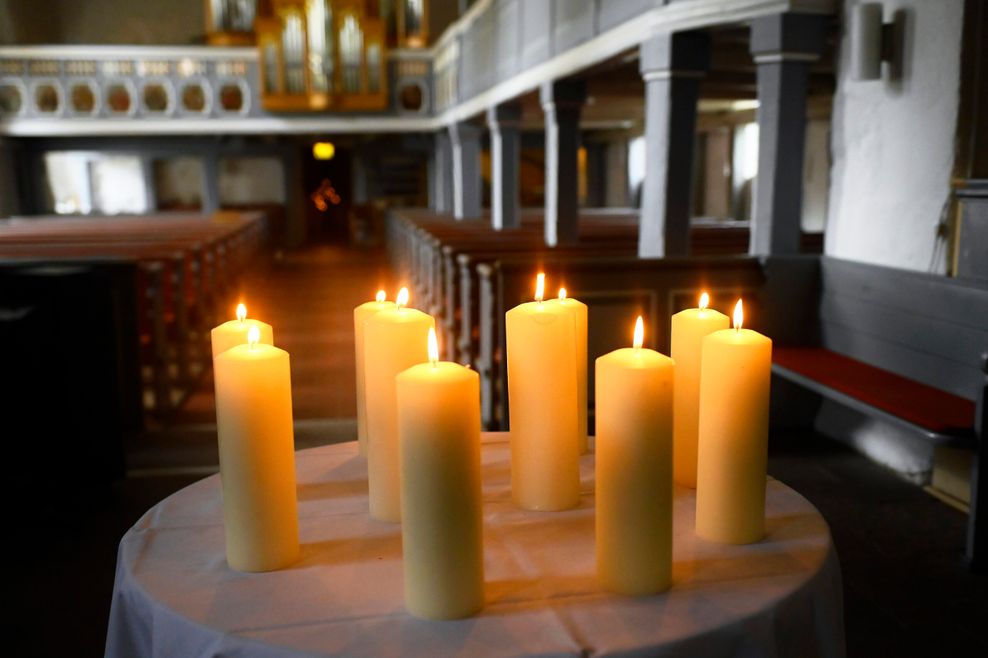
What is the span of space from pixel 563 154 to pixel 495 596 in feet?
24.9

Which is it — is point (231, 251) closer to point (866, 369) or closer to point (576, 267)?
point (576, 267)

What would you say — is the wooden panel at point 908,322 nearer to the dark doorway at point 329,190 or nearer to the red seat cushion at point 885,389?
the red seat cushion at point 885,389

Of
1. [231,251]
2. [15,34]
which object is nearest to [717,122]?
[231,251]

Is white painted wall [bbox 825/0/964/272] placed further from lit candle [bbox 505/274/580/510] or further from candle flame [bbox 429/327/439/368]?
candle flame [bbox 429/327/439/368]

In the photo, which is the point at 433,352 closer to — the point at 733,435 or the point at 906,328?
the point at 733,435

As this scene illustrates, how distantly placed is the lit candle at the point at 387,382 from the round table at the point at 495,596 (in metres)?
0.05

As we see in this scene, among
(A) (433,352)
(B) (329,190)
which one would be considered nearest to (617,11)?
(A) (433,352)

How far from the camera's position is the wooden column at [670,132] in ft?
18.4

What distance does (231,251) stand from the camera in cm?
988

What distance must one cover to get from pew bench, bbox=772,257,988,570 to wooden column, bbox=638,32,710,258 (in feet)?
3.87

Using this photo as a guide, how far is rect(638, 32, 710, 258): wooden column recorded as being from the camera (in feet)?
18.4

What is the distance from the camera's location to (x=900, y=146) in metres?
4.36

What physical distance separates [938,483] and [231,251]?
7.70 m

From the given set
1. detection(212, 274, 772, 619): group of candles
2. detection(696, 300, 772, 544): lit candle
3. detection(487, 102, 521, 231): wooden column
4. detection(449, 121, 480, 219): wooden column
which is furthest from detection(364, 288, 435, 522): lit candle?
detection(449, 121, 480, 219): wooden column
